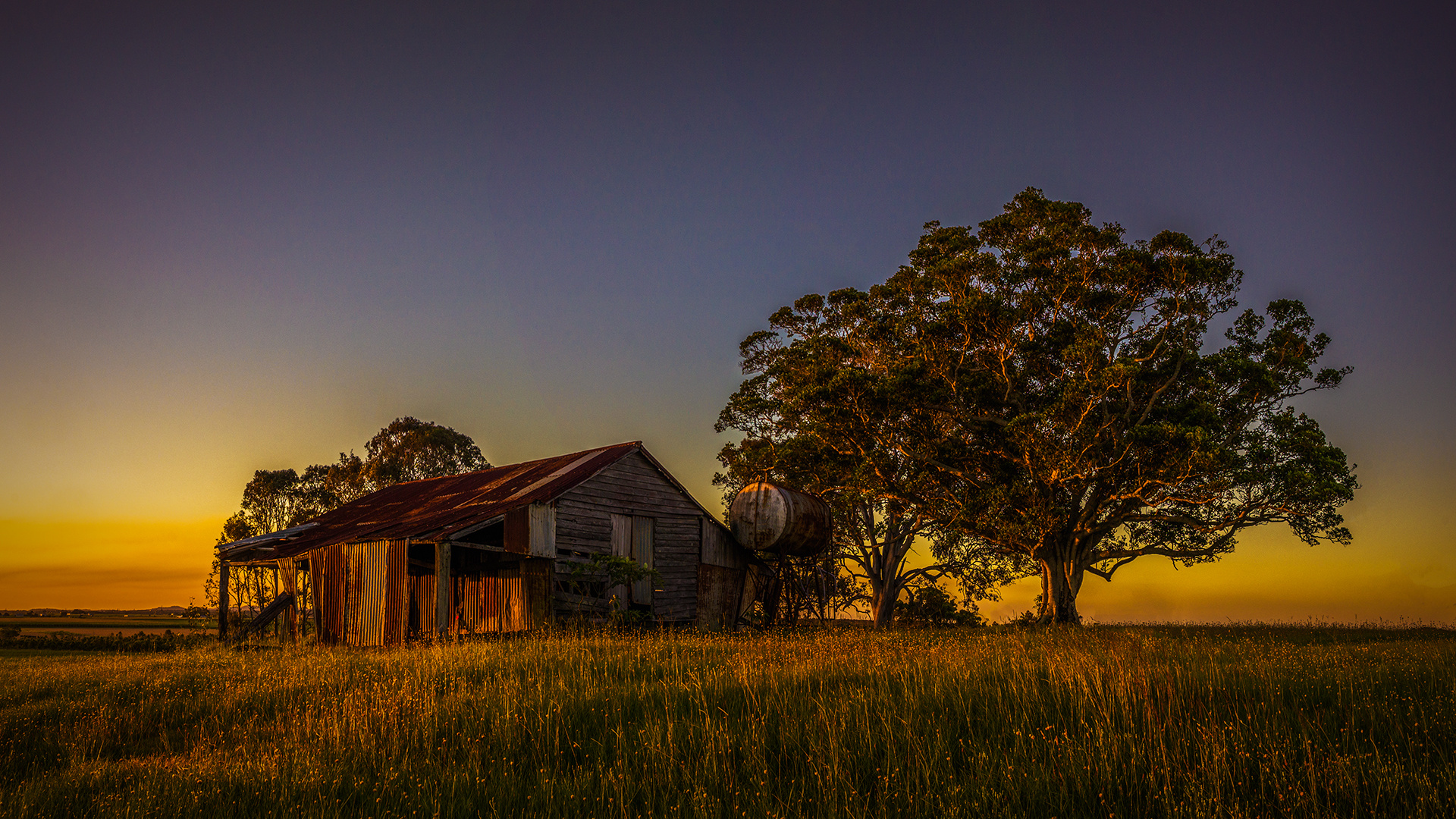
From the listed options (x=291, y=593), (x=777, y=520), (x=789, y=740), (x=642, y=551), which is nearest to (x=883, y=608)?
(x=777, y=520)

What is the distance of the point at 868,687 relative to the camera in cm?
928

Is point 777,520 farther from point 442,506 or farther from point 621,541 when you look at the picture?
point 442,506

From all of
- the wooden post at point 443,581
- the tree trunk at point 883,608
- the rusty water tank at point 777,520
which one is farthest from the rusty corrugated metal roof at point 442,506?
the tree trunk at point 883,608

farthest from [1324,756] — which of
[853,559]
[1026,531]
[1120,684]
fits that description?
[853,559]

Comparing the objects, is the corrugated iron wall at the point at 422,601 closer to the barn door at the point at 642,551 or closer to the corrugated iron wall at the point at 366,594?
the corrugated iron wall at the point at 366,594

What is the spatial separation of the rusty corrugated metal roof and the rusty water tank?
208 centimetres

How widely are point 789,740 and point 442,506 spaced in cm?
2278

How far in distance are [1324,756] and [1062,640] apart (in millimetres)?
9463

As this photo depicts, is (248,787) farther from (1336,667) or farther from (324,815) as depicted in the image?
(1336,667)

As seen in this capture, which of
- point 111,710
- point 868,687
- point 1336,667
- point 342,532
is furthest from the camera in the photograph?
point 342,532

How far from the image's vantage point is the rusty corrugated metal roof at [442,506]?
23.0 metres

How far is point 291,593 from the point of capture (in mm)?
28594

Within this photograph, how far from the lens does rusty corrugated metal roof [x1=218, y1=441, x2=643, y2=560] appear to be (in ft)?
75.4

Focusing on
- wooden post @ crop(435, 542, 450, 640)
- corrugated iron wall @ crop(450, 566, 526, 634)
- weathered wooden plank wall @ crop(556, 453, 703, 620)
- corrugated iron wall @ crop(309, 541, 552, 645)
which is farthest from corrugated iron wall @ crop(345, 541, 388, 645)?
weathered wooden plank wall @ crop(556, 453, 703, 620)
